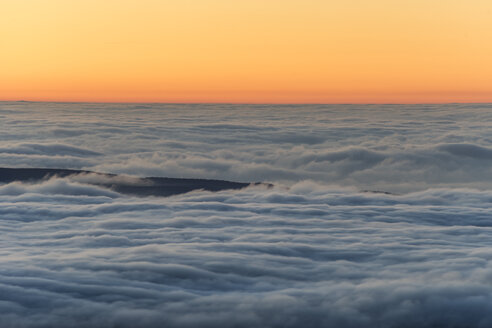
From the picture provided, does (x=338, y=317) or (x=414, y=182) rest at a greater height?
(x=338, y=317)

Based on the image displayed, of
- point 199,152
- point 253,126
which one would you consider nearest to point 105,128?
point 253,126

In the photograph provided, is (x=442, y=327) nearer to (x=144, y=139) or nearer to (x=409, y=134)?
(x=144, y=139)

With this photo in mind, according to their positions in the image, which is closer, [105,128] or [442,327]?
[442,327]

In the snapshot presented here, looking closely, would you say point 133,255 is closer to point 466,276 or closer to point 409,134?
point 466,276

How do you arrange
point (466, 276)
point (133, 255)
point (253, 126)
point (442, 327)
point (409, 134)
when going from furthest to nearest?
point (253, 126)
point (409, 134)
point (133, 255)
point (466, 276)
point (442, 327)

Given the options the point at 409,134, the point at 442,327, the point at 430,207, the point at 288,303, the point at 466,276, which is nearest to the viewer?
the point at 442,327

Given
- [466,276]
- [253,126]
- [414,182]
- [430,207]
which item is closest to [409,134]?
[253,126]
